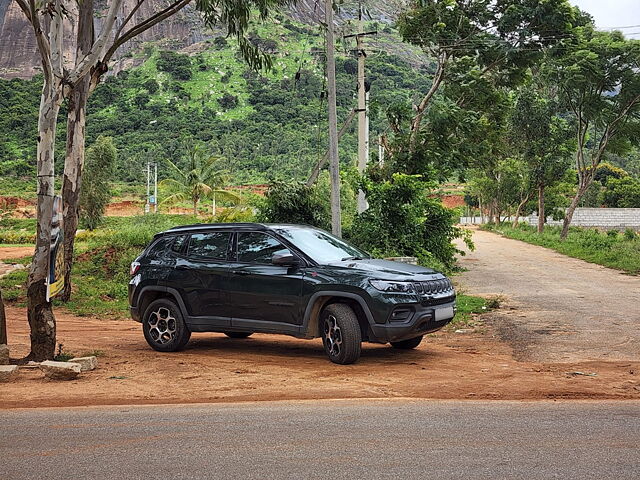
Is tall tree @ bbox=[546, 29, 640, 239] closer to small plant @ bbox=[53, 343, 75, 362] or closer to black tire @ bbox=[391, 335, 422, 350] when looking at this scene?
black tire @ bbox=[391, 335, 422, 350]

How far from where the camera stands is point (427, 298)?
948cm

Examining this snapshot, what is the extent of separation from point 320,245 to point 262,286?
41.1 inches

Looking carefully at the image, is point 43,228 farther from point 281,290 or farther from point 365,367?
point 365,367

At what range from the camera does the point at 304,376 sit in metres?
8.87

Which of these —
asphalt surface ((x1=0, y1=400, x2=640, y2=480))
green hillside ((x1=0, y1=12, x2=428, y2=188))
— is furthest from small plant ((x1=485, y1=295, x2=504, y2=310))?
green hillside ((x1=0, y1=12, x2=428, y2=188))

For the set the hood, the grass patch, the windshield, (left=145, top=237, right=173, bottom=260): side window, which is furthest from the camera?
the grass patch

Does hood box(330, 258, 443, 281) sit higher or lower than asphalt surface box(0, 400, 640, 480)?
higher

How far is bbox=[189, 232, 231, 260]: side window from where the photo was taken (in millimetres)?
10727

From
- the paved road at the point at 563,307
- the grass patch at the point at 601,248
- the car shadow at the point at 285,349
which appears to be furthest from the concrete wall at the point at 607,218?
the car shadow at the point at 285,349

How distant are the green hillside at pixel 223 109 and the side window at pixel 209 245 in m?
50.8

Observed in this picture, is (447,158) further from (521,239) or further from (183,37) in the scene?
(183,37)

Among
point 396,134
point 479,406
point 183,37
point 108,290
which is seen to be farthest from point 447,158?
point 183,37

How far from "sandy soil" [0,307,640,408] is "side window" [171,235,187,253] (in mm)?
1523

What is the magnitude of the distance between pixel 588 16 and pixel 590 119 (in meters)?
5.29
